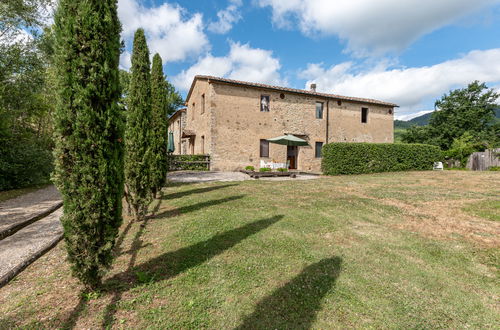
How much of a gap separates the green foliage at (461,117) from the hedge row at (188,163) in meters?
29.7

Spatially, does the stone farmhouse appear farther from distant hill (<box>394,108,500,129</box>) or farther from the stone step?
distant hill (<box>394,108,500,129</box>)

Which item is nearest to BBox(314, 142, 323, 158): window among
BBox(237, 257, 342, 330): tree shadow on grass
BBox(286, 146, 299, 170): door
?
BBox(286, 146, 299, 170): door

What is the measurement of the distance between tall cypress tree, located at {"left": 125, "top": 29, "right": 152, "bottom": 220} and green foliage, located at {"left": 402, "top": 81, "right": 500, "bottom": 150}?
112 ft

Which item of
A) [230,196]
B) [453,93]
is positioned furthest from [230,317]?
[453,93]

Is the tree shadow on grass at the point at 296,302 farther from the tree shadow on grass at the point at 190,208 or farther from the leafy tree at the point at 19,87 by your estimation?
the leafy tree at the point at 19,87

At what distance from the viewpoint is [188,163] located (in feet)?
51.7

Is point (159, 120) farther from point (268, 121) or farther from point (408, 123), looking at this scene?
point (408, 123)

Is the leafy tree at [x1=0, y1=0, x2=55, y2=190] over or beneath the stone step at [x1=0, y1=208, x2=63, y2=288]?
over

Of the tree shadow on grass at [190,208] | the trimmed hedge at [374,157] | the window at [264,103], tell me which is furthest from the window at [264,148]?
the tree shadow on grass at [190,208]

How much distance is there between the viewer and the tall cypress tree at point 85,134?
8.36 ft

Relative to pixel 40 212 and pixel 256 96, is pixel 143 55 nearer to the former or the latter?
pixel 40 212

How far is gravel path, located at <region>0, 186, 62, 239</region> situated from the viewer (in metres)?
5.08

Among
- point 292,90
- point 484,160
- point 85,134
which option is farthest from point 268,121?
point 484,160

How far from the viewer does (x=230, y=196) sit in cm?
755
